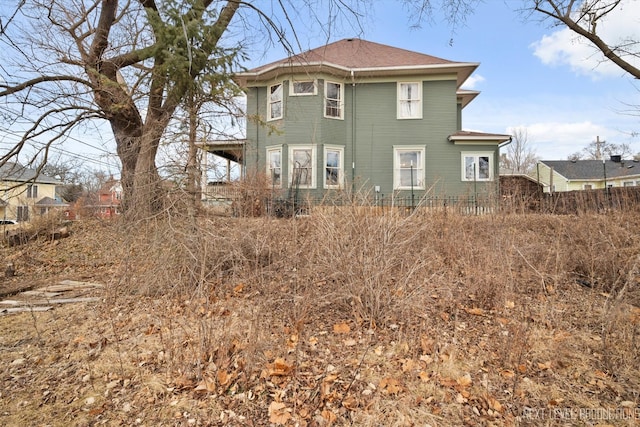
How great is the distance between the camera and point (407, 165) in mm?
13641

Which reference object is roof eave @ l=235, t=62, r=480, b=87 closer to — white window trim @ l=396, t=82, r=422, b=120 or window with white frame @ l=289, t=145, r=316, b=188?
white window trim @ l=396, t=82, r=422, b=120

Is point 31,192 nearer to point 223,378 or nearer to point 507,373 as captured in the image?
point 223,378

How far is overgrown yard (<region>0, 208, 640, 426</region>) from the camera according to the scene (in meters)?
2.19

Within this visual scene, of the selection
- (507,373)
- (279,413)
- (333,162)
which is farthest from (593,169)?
Result: (279,413)

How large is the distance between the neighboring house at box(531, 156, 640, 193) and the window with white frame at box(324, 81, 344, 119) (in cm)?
2636

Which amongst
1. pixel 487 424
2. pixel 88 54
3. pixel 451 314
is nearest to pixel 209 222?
pixel 451 314

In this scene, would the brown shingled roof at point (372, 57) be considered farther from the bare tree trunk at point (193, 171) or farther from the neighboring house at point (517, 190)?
the bare tree trunk at point (193, 171)

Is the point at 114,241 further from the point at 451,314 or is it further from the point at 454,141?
the point at 454,141

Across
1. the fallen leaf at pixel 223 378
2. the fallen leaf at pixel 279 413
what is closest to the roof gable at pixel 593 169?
the fallen leaf at pixel 279 413

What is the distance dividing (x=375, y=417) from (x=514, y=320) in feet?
6.71

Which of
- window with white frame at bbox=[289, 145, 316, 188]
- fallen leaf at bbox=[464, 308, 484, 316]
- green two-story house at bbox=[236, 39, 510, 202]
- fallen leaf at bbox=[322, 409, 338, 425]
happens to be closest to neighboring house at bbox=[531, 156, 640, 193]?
green two-story house at bbox=[236, 39, 510, 202]

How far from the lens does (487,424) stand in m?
2.04

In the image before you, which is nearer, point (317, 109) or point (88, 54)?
point (88, 54)

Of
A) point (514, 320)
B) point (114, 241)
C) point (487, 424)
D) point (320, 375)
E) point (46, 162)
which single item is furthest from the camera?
point (46, 162)
